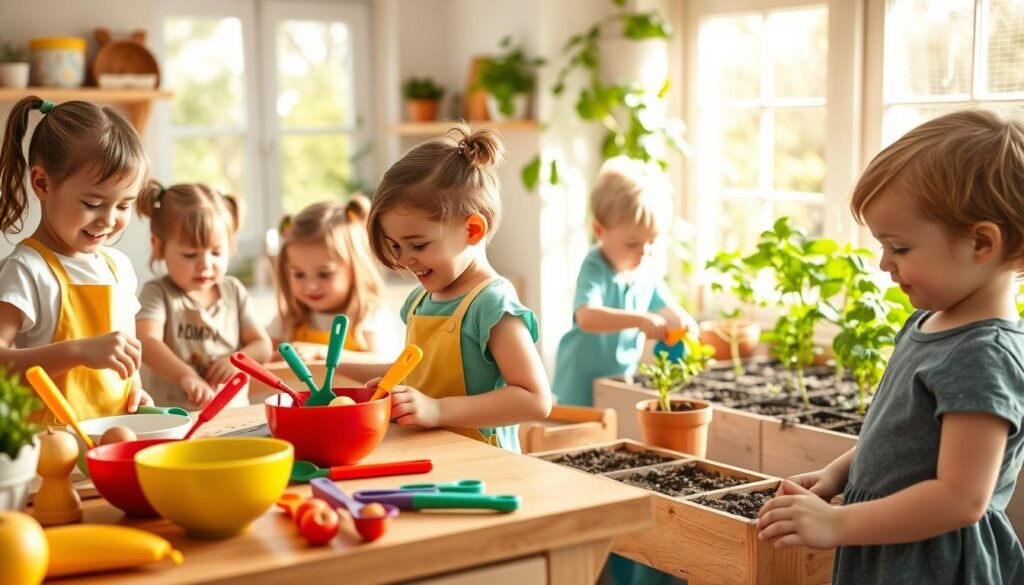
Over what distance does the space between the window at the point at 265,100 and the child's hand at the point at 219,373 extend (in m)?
1.69

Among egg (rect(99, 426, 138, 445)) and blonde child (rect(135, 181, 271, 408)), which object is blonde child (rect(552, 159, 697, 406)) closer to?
blonde child (rect(135, 181, 271, 408))

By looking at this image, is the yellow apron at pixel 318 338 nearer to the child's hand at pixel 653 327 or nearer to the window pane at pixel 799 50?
the child's hand at pixel 653 327

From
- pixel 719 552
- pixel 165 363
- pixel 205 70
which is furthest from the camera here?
pixel 205 70

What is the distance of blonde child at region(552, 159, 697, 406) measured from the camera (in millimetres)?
2902

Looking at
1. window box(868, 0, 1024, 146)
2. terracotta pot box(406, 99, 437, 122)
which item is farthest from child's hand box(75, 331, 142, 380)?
terracotta pot box(406, 99, 437, 122)

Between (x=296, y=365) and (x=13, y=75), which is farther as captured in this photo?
(x=13, y=75)

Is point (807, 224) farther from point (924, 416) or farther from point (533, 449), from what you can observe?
point (924, 416)

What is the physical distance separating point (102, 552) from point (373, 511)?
24 cm

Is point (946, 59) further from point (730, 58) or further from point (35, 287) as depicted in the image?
point (35, 287)

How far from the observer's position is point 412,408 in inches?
59.1

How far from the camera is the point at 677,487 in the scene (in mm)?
2197

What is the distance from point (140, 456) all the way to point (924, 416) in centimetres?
92

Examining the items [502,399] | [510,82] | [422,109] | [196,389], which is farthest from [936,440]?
[422,109]

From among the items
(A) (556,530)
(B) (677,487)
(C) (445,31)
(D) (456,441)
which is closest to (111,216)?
(D) (456,441)
